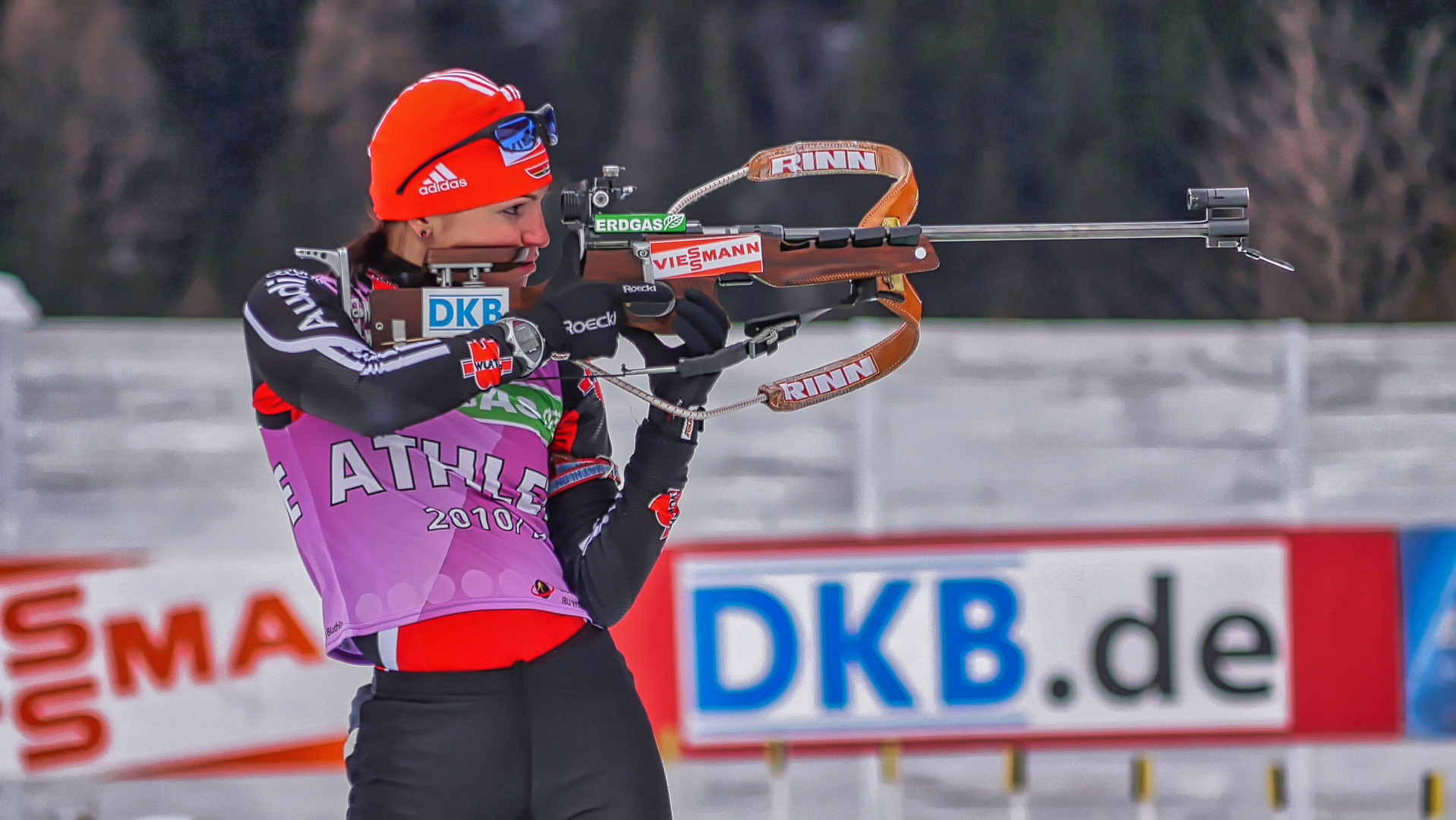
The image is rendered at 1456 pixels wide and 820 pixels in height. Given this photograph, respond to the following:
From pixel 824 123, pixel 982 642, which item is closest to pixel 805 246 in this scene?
pixel 982 642

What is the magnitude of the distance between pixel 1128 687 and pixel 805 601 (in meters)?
1.02

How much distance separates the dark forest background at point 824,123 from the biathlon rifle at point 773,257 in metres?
12.6

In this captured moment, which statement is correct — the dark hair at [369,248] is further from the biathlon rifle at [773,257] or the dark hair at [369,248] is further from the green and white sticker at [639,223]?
the green and white sticker at [639,223]

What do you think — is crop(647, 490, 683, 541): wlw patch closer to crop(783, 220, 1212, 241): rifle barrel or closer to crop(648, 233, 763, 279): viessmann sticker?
crop(648, 233, 763, 279): viessmann sticker

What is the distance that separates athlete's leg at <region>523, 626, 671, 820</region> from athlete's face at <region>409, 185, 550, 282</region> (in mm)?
549

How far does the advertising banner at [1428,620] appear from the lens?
432 cm

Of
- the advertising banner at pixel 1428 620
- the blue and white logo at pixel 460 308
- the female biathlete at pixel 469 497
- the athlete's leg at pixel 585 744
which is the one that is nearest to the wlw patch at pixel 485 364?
the female biathlete at pixel 469 497

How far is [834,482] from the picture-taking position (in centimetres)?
451

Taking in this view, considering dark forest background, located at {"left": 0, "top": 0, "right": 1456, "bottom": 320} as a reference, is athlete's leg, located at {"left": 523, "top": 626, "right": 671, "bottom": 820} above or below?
below

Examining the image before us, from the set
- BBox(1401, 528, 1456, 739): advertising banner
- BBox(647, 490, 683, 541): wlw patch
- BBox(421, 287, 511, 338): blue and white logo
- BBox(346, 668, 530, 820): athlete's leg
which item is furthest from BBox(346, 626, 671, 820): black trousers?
BBox(1401, 528, 1456, 739): advertising banner

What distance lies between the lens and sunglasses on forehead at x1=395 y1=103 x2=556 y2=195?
→ 1955 millimetres

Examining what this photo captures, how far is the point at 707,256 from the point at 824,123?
16.8 meters

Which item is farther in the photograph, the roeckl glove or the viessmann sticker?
the viessmann sticker

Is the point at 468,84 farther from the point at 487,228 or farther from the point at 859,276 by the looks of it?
the point at 859,276
